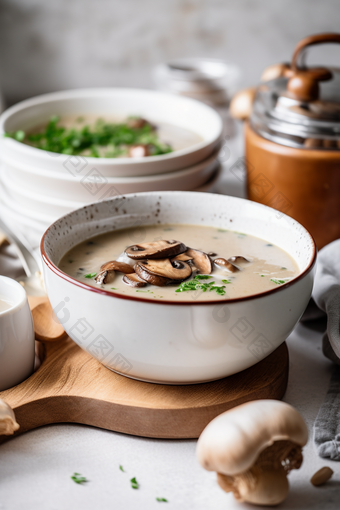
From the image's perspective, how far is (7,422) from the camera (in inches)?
39.6

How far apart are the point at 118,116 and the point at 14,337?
1.32 meters

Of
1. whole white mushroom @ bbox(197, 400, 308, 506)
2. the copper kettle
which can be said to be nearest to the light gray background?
Result: the copper kettle

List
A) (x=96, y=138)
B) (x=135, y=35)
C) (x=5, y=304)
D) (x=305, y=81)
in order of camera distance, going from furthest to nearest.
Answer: (x=135, y=35) < (x=96, y=138) < (x=305, y=81) < (x=5, y=304)

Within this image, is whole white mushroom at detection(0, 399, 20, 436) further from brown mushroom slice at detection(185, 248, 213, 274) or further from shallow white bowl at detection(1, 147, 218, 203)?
shallow white bowl at detection(1, 147, 218, 203)

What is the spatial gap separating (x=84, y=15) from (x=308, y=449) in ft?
9.41

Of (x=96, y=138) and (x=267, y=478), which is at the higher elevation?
(x=96, y=138)

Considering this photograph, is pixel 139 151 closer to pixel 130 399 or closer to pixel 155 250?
pixel 155 250

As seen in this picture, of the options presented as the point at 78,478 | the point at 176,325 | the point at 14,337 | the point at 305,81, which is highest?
the point at 305,81

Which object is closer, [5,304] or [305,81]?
[5,304]

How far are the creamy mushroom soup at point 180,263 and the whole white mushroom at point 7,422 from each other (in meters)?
0.27

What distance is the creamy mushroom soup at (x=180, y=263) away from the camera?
3.65 feet

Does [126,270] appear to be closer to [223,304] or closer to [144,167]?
[223,304]

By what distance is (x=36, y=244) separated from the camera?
5.63 feet

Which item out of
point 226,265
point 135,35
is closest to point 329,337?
point 226,265
